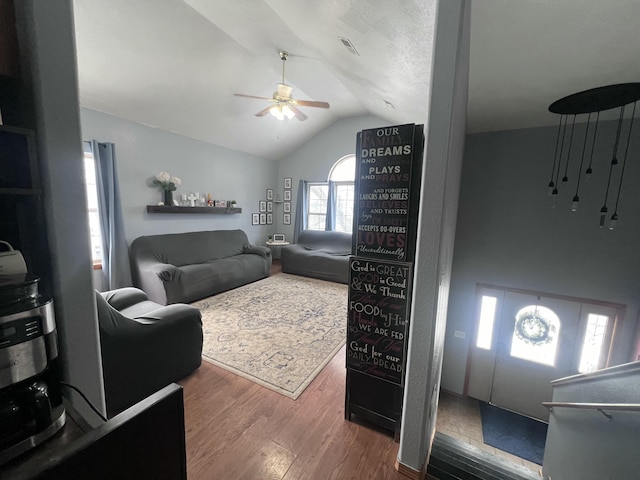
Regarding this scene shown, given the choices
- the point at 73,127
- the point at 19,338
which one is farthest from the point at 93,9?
the point at 19,338

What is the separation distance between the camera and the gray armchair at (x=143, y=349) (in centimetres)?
165

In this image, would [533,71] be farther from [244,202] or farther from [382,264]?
[244,202]

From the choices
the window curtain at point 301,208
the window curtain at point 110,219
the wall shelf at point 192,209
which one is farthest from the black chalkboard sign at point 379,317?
the window curtain at point 301,208

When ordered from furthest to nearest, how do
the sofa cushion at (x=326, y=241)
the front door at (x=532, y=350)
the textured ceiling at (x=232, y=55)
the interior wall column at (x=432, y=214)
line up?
the sofa cushion at (x=326, y=241)
the front door at (x=532, y=350)
the textured ceiling at (x=232, y=55)
the interior wall column at (x=432, y=214)

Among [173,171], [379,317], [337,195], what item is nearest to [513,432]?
[379,317]

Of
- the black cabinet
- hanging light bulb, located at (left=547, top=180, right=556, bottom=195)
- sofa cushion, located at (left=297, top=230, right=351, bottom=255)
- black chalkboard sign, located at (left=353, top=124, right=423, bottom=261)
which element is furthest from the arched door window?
the black cabinet

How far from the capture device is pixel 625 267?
8.21 ft

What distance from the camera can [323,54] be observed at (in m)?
2.75

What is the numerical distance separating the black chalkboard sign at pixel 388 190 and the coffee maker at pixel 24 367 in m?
1.46

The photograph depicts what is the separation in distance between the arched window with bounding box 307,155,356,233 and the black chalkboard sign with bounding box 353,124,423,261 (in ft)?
14.2

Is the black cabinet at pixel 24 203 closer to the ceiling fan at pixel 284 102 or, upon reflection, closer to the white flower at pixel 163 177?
the ceiling fan at pixel 284 102

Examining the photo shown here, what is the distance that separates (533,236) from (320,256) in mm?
3384

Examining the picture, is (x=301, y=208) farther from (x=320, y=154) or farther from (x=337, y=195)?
(x=320, y=154)

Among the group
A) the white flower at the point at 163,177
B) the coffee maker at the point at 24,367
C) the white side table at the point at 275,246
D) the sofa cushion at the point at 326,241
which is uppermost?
the white flower at the point at 163,177
